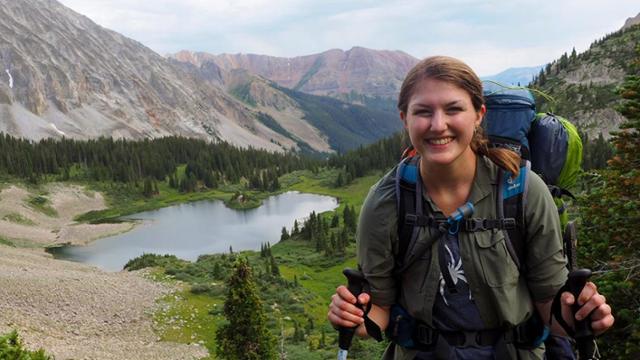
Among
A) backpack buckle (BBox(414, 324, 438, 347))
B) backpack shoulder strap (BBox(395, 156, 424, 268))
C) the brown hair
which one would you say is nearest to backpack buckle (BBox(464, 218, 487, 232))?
backpack shoulder strap (BBox(395, 156, 424, 268))

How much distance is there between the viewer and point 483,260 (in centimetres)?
393

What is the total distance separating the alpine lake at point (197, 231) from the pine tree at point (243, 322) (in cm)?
4440

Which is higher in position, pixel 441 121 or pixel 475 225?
pixel 441 121

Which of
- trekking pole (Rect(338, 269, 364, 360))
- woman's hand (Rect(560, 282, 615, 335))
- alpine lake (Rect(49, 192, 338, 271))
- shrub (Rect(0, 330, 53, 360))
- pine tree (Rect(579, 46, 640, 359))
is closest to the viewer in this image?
woman's hand (Rect(560, 282, 615, 335))

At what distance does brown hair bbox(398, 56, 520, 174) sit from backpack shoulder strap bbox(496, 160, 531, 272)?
8cm

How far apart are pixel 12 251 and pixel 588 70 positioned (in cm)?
14449

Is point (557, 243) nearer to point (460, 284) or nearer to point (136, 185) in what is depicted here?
point (460, 284)

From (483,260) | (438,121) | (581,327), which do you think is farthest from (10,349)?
(581,327)

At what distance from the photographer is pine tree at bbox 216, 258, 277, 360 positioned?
83.3 feet

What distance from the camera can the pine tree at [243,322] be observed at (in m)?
25.4

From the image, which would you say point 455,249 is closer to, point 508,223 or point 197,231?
point 508,223

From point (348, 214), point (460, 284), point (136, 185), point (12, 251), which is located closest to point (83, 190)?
point (136, 185)

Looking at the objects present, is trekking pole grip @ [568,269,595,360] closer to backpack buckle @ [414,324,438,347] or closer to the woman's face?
backpack buckle @ [414,324,438,347]

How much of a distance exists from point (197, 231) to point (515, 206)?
96.2 m
